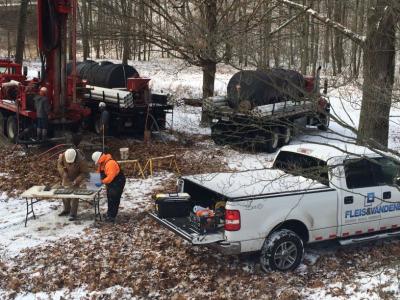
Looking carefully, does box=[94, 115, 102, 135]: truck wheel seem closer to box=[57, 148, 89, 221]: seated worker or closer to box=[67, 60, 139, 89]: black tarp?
box=[67, 60, 139, 89]: black tarp

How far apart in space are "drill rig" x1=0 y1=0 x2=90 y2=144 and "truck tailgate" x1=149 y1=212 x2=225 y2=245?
7.72 metres

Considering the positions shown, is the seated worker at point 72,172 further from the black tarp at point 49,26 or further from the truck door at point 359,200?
the black tarp at point 49,26

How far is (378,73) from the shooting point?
10773mm

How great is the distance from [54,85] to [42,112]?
1.23m

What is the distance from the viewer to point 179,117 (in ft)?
70.7

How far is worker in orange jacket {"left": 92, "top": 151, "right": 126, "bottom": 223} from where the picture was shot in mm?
9148

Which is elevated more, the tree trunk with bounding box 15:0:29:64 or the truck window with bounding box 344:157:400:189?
the tree trunk with bounding box 15:0:29:64

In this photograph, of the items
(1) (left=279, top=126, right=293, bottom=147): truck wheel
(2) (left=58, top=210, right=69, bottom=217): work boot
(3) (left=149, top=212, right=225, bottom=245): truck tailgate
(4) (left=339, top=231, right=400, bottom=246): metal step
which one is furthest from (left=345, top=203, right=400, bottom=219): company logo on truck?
(2) (left=58, top=210, right=69, bottom=217): work boot

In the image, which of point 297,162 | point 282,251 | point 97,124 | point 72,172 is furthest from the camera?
point 97,124

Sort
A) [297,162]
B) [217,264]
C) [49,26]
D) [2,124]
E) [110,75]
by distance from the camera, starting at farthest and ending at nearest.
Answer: [110,75] → [2,124] → [49,26] → [297,162] → [217,264]

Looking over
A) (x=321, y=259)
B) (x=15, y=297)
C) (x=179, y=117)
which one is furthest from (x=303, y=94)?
(x=179, y=117)

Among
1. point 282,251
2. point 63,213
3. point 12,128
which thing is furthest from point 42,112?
point 282,251

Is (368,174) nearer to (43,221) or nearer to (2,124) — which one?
(43,221)

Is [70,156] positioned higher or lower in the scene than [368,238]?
higher
